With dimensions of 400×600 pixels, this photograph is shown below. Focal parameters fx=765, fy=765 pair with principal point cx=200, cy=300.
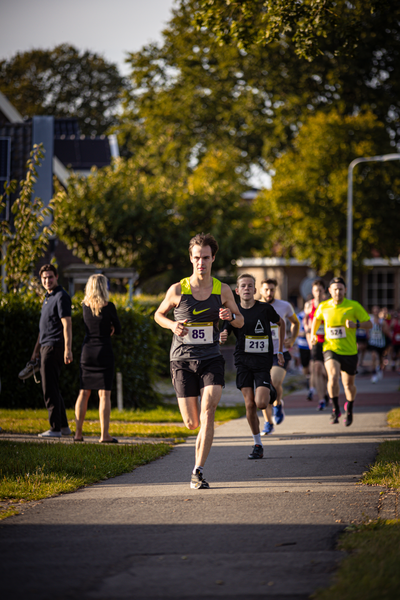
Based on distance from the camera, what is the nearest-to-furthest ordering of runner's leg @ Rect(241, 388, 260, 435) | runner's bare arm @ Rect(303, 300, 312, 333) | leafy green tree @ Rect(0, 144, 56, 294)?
runner's leg @ Rect(241, 388, 260, 435), leafy green tree @ Rect(0, 144, 56, 294), runner's bare arm @ Rect(303, 300, 312, 333)

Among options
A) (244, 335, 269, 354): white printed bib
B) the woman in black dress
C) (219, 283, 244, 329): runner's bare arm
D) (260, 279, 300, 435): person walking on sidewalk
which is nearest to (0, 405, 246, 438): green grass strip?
the woman in black dress

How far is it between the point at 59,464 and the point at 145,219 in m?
21.2

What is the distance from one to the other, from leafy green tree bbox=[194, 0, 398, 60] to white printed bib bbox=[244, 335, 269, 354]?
3.82 m

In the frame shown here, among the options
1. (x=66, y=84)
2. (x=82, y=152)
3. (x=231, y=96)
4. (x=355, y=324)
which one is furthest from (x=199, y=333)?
(x=66, y=84)

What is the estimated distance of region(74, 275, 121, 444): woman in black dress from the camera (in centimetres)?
913

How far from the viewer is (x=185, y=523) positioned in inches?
208

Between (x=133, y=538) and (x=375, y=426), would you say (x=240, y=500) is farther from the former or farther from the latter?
(x=375, y=426)

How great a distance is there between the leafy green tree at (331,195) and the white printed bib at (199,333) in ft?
83.7

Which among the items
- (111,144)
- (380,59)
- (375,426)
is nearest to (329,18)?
(375,426)

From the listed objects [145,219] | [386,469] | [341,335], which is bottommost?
[386,469]

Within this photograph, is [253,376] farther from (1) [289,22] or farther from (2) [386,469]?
(1) [289,22]

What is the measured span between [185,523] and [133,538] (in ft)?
1.67

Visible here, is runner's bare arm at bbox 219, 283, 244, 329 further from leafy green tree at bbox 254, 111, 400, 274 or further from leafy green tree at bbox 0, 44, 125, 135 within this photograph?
leafy green tree at bbox 0, 44, 125, 135

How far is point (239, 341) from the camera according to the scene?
877cm
